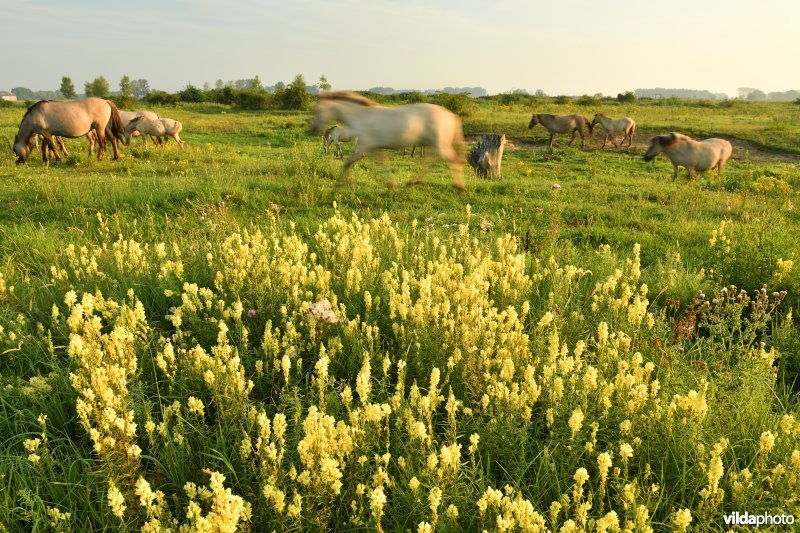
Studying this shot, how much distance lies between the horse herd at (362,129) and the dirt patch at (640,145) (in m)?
0.86

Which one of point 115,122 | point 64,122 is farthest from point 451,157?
point 115,122

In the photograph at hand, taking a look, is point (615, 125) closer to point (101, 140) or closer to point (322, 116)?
point (101, 140)

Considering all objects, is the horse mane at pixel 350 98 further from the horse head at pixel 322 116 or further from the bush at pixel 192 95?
the bush at pixel 192 95

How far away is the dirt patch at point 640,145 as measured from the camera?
2366 centimetres

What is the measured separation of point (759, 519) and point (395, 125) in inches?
102

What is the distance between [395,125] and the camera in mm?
897

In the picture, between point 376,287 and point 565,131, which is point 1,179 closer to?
point 376,287

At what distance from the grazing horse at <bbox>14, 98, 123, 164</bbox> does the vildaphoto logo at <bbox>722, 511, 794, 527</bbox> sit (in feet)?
60.3

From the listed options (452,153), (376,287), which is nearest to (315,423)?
(452,153)

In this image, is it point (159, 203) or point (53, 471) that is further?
point (159, 203)

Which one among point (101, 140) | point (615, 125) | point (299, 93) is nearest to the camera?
point (299, 93)

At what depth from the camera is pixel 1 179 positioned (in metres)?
13.2

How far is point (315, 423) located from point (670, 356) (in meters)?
2.65

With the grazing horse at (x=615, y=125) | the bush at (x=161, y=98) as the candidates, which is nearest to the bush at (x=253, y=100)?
the bush at (x=161, y=98)
